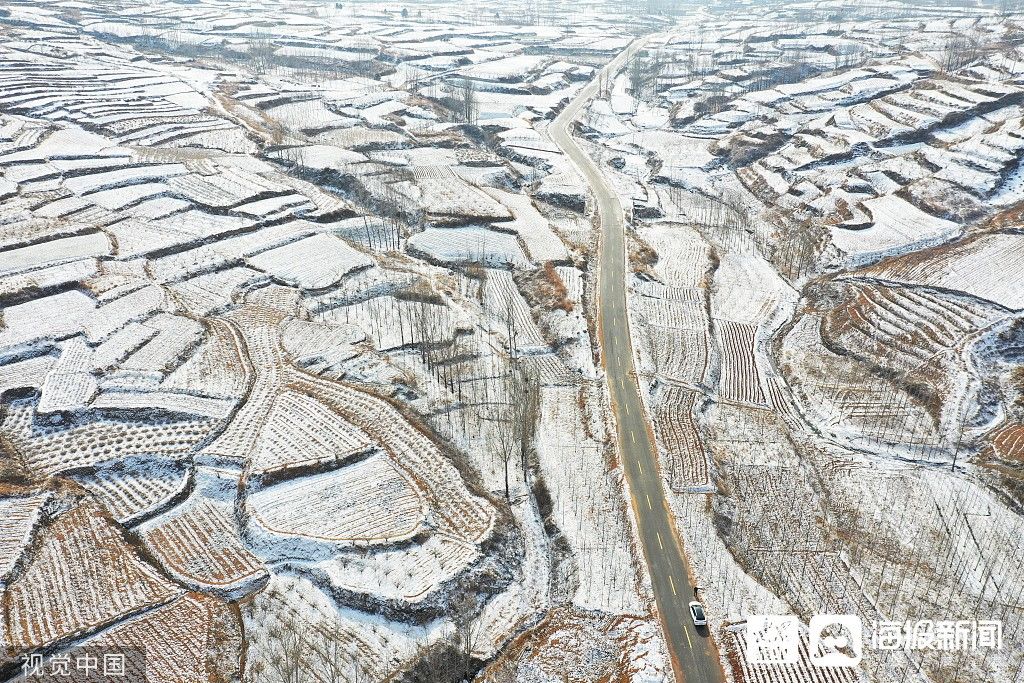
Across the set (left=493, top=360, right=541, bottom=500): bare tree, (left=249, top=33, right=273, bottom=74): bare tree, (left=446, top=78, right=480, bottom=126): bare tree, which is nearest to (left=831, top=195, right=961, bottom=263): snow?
(left=493, top=360, right=541, bottom=500): bare tree

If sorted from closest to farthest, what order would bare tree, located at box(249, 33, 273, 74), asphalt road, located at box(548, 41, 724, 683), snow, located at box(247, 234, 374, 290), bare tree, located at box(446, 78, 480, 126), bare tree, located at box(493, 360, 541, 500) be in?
asphalt road, located at box(548, 41, 724, 683)
bare tree, located at box(493, 360, 541, 500)
snow, located at box(247, 234, 374, 290)
bare tree, located at box(446, 78, 480, 126)
bare tree, located at box(249, 33, 273, 74)

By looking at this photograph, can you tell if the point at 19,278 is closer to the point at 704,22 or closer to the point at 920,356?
the point at 920,356

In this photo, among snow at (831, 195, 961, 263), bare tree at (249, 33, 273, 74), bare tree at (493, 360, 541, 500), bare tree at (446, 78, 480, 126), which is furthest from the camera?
bare tree at (249, 33, 273, 74)

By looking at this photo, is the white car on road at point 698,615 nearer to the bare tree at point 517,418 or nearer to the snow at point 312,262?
the bare tree at point 517,418

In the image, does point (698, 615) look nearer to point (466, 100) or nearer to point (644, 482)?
point (644, 482)

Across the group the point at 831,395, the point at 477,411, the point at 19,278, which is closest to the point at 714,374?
the point at 831,395

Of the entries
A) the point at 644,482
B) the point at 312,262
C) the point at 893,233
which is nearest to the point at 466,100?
the point at 312,262

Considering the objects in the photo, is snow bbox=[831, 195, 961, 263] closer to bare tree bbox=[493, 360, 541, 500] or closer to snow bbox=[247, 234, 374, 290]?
bare tree bbox=[493, 360, 541, 500]

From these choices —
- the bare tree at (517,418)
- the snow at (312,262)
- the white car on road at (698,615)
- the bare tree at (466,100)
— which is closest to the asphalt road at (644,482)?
the white car on road at (698,615)
